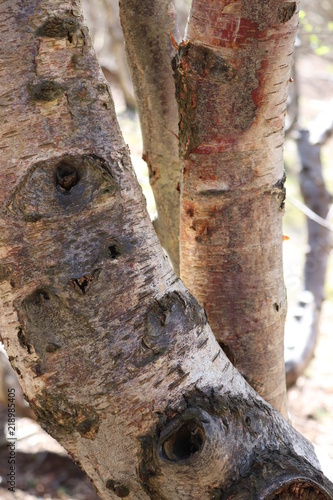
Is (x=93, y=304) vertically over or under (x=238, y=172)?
under

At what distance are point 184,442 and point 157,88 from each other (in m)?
1.16

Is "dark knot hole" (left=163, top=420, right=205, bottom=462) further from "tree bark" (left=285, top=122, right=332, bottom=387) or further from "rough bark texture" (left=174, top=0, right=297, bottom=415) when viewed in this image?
"tree bark" (left=285, top=122, right=332, bottom=387)

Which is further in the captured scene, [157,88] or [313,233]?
[313,233]

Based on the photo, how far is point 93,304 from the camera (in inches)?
41.1

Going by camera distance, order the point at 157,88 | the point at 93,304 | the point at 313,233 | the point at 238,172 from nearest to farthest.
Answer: the point at 93,304
the point at 238,172
the point at 157,88
the point at 313,233

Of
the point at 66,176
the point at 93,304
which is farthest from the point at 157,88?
the point at 93,304

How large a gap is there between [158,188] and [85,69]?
36.5 inches

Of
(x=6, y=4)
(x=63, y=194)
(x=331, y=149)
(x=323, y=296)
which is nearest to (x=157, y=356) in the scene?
(x=63, y=194)

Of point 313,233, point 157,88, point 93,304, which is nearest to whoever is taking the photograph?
point 93,304

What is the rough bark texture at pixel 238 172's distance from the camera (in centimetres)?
124

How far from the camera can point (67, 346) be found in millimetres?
1042

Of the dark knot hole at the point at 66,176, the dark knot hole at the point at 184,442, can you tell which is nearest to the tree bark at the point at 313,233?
the dark knot hole at the point at 184,442

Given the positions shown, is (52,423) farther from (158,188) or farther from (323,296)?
(323,296)

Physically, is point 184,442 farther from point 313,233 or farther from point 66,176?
point 313,233
